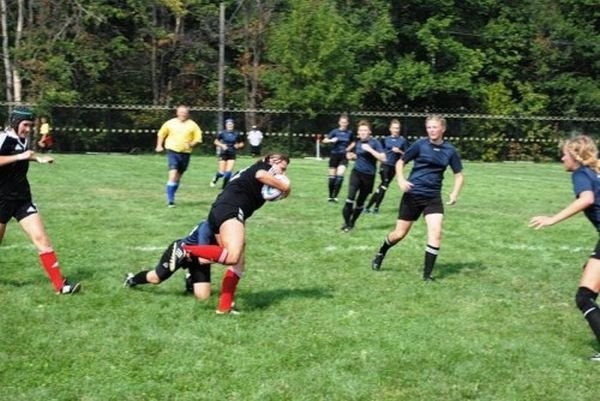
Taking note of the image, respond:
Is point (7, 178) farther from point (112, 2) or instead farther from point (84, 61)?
point (112, 2)

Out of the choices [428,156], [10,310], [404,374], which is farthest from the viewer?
[428,156]

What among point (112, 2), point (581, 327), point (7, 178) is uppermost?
point (112, 2)

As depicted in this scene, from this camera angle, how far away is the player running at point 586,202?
6082 millimetres

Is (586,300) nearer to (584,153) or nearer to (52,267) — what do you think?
(584,153)

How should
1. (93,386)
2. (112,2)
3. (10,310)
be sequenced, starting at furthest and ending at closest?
1. (112,2)
2. (10,310)
3. (93,386)

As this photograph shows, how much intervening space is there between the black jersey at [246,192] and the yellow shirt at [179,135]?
24.4ft

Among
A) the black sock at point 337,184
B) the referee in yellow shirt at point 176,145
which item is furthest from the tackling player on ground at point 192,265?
the black sock at point 337,184

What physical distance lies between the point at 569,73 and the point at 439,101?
7.29 meters

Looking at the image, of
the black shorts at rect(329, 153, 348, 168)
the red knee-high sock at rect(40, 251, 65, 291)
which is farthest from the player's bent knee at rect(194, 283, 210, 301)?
the black shorts at rect(329, 153, 348, 168)

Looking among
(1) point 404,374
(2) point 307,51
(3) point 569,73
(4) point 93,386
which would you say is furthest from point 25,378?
(3) point 569,73

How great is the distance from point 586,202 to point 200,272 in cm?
362

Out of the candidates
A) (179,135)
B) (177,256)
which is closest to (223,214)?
(177,256)

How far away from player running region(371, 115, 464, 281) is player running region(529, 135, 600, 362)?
2.59 m

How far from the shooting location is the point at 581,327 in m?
7.10
